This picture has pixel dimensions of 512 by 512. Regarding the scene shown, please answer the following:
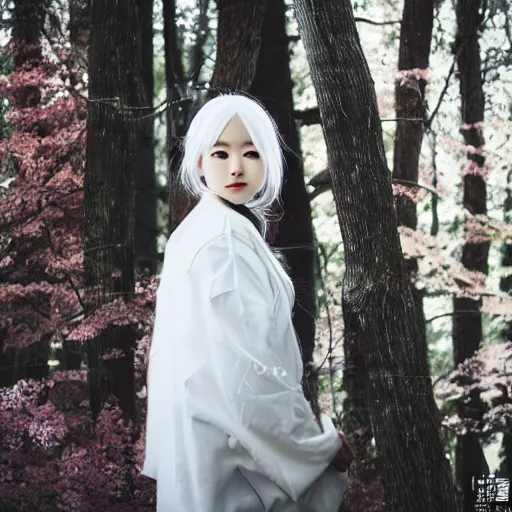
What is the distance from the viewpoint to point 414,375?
261cm

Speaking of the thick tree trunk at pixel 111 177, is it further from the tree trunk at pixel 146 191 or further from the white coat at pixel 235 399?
the white coat at pixel 235 399

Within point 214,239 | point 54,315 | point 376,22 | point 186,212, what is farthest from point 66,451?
point 376,22

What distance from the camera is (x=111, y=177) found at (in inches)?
122

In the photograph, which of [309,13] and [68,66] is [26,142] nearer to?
[68,66]

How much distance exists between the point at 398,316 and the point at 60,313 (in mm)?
1358

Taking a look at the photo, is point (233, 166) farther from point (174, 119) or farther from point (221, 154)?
point (174, 119)

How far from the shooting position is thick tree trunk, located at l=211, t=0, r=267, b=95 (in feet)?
10.0

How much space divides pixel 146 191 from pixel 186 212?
0.20 meters

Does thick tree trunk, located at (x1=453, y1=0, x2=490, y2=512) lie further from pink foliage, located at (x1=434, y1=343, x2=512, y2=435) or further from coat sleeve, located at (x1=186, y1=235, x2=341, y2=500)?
coat sleeve, located at (x1=186, y1=235, x2=341, y2=500)

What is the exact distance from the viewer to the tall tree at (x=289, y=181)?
2992 millimetres

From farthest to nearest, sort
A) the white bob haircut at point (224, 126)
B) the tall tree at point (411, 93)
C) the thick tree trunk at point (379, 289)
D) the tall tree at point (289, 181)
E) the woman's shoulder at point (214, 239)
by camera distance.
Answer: the tall tree at point (411, 93) < the tall tree at point (289, 181) < the thick tree trunk at point (379, 289) < the white bob haircut at point (224, 126) < the woman's shoulder at point (214, 239)

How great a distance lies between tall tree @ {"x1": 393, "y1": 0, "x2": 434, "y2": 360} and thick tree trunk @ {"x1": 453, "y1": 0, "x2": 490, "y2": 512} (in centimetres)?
14

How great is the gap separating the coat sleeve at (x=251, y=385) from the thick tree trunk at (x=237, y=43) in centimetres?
150

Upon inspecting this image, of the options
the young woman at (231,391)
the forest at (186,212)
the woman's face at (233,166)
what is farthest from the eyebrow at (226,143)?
the forest at (186,212)
